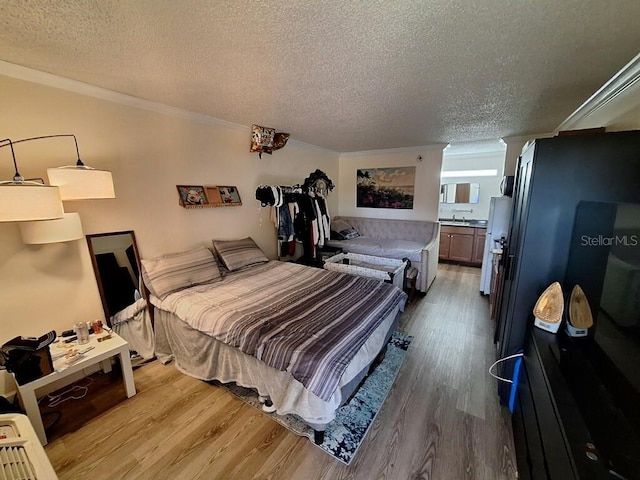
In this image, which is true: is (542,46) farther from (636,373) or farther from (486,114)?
(636,373)

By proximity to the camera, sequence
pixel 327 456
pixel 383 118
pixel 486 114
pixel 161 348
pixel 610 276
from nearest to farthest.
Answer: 1. pixel 610 276
2. pixel 327 456
3. pixel 161 348
4. pixel 486 114
5. pixel 383 118

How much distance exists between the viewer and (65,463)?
1.52m

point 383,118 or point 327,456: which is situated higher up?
point 383,118

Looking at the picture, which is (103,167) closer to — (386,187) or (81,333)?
(81,333)

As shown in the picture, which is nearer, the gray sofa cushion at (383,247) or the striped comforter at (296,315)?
the striped comforter at (296,315)

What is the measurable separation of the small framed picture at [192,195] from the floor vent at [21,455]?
2.06 m

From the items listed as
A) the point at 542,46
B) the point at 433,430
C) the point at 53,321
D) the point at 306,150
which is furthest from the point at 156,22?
the point at 306,150

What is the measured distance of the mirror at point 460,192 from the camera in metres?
5.65

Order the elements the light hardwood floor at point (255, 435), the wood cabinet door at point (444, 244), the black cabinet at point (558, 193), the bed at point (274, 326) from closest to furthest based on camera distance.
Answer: the black cabinet at point (558, 193) < the light hardwood floor at point (255, 435) < the bed at point (274, 326) < the wood cabinet door at point (444, 244)

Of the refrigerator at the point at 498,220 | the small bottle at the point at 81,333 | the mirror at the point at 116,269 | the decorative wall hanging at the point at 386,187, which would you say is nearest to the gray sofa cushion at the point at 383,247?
the decorative wall hanging at the point at 386,187

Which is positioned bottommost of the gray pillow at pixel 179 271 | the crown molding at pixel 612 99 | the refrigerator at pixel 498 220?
the gray pillow at pixel 179 271

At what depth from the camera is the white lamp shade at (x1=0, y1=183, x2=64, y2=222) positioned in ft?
4.40

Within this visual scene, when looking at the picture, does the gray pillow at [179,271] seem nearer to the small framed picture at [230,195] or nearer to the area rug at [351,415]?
the small framed picture at [230,195]

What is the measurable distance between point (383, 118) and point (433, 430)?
294 cm
